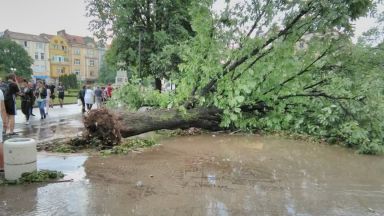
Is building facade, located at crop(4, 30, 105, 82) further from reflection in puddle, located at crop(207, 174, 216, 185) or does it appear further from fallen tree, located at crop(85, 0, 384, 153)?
reflection in puddle, located at crop(207, 174, 216, 185)

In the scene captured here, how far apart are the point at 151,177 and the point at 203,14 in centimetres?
562

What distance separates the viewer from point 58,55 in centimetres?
8500

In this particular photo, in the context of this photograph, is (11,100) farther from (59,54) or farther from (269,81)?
(59,54)

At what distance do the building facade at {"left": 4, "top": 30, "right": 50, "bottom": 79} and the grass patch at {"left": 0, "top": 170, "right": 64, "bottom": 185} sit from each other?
254 feet

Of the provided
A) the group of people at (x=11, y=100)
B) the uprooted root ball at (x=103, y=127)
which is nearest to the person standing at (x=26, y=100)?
the group of people at (x=11, y=100)

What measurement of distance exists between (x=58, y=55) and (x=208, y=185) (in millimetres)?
86215

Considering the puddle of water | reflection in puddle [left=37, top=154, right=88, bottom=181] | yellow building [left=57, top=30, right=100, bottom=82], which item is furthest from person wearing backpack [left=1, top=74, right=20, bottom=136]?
yellow building [left=57, top=30, right=100, bottom=82]

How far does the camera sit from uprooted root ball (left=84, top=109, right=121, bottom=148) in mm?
8208

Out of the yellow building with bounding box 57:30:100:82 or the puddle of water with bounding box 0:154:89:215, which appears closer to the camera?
the puddle of water with bounding box 0:154:89:215

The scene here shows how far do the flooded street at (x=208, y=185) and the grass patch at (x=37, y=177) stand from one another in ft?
0.62

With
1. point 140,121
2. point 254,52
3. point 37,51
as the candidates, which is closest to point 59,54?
point 37,51

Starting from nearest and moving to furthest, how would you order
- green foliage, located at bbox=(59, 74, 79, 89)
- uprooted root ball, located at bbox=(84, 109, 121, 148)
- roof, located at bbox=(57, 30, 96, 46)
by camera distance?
uprooted root ball, located at bbox=(84, 109, 121, 148)
green foliage, located at bbox=(59, 74, 79, 89)
roof, located at bbox=(57, 30, 96, 46)

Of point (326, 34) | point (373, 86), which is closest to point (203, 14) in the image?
point (326, 34)

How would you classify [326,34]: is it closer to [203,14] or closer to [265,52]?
[265,52]
